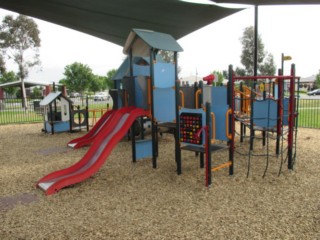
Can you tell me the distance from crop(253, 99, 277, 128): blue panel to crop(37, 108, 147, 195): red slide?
2552 millimetres

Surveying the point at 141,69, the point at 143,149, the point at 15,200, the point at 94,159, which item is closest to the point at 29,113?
the point at 141,69

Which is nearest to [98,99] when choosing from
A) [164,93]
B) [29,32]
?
[29,32]

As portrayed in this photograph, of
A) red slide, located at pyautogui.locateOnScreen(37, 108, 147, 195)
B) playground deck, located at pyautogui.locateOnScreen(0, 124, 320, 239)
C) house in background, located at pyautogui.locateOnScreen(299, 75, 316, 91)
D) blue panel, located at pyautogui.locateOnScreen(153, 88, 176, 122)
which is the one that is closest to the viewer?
playground deck, located at pyautogui.locateOnScreen(0, 124, 320, 239)

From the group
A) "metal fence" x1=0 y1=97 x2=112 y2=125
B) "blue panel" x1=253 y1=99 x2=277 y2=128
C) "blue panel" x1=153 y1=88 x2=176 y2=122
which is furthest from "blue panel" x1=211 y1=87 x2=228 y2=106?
"metal fence" x1=0 y1=97 x2=112 y2=125

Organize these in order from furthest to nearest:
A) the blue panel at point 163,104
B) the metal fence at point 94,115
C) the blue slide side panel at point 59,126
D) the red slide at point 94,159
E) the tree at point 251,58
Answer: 1. the tree at point 251,58
2. the metal fence at point 94,115
3. the blue slide side panel at point 59,126
4. the blue panel at point 163,104
5. the red slide at point 94,159

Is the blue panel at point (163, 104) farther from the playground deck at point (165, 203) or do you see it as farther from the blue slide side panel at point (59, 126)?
→ the blue slide side panel at point (59, 126)

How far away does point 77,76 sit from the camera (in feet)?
150

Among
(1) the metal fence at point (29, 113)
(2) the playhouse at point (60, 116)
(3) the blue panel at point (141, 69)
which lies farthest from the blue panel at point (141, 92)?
(2) the playhouse at point (60, 116)

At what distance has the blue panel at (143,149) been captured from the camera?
6.05 m

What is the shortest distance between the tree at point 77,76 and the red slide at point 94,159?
41.7 m

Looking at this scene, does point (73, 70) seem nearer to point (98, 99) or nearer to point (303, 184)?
point (98, 99)

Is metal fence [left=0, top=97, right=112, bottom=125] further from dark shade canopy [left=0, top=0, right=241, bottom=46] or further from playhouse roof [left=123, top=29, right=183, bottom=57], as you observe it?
playhouse roof [left=123, top=29, right=183, bottom=57]

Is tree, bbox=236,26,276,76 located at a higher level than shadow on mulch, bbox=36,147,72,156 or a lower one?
higher

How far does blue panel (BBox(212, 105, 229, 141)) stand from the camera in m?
4.62
